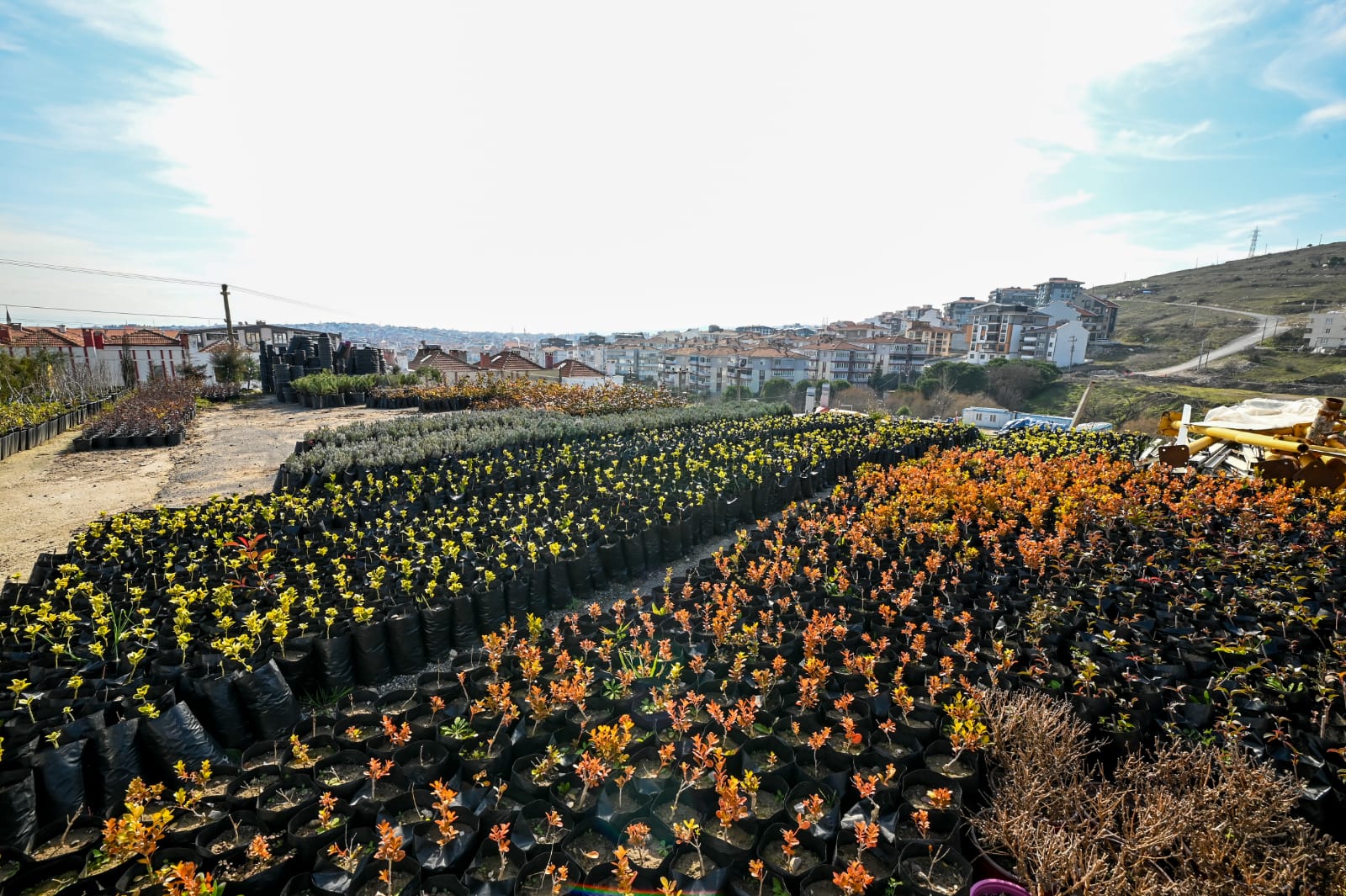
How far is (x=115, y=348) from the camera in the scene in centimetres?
3388

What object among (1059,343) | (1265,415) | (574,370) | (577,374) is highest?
(1059,343)

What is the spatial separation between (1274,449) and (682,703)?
420 inches

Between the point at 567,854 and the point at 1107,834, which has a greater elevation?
the point at 1107,834

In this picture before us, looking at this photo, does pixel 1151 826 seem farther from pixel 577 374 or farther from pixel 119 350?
pixel 119 350

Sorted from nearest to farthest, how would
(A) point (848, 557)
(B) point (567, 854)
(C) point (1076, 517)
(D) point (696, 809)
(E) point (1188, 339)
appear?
(B) point (567, 854)
(D) point (696, 809)
(A) point (848, 557)
(C) point (1076, 517)
(E) point (1188, 339)

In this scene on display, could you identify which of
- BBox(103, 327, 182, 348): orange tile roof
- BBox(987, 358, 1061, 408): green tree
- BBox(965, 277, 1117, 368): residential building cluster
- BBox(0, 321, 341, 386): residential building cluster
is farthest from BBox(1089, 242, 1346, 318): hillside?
BBox(103, 327, 182, 348): orange tile roof

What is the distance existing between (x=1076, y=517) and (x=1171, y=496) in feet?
8.29

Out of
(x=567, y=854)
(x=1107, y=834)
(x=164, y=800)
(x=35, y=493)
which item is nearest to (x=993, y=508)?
(x=1107, y=834)

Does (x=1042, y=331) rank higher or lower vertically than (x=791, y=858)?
higher

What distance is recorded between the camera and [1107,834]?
2520 millimetres

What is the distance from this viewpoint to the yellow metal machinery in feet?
27.2

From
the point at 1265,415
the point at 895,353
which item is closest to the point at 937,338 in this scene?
the point at 895,353

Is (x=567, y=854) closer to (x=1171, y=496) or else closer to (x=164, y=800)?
(x=164, y=800)

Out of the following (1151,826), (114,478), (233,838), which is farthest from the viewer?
(114,478)
